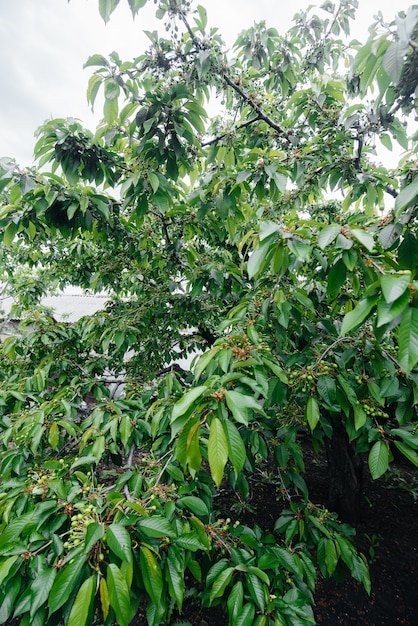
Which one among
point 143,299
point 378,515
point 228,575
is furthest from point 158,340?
point 378,515

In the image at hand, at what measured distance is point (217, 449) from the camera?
2.77ft

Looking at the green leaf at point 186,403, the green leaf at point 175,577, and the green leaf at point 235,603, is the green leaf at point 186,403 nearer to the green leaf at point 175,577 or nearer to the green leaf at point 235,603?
the green leaf at point 175,577

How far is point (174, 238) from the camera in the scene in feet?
7.93

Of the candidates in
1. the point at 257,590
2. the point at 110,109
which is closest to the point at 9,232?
the point at 110,109

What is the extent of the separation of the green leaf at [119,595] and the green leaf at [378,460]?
36.5 inches

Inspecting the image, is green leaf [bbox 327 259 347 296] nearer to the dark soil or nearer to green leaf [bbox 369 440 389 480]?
green leaf [bbox 369 440 389 480]

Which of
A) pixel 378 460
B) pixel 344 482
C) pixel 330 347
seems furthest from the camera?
pixel 344 482

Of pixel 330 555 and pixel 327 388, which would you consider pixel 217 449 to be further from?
pixel 330 555

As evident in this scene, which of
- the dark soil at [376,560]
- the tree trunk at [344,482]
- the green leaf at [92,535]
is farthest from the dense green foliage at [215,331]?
the tree trunk at [344,482]

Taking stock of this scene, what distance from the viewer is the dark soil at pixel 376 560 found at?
235 centimetres

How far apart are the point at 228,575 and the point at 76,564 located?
63 centimetres

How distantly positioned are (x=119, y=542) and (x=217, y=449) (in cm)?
38

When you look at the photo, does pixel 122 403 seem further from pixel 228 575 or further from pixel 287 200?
pixel 287 200

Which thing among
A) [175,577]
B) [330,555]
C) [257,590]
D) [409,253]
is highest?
[409,253]
